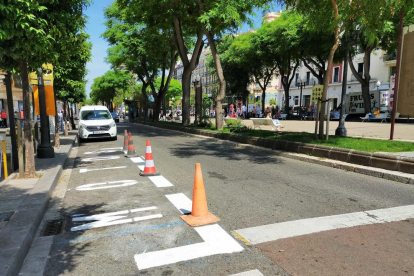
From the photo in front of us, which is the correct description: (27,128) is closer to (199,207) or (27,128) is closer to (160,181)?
(160,181)

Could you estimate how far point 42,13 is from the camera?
551 centimetres

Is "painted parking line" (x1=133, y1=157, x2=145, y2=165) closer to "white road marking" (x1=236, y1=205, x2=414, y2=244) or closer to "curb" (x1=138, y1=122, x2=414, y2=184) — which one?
"curb" (x1=138, y1=122, x2=414, y2=184)

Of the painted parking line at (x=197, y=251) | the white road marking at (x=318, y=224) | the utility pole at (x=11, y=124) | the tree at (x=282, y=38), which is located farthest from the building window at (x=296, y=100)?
the painted parking line at (x=197, y=251)

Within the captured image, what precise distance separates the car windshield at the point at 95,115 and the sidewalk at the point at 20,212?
8.56 meters

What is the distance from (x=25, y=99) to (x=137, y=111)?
41.7m

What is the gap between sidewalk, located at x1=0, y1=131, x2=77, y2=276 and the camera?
3.04 m

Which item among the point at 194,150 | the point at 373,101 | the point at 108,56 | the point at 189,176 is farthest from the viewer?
the point at 108,56

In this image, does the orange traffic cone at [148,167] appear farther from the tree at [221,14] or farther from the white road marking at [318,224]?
the tree at [221,14]

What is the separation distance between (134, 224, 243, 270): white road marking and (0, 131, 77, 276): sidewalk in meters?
1.21

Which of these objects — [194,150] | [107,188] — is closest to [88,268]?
[107,188]

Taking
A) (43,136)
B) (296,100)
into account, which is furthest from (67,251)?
(296,100)

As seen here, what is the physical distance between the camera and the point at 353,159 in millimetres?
7574

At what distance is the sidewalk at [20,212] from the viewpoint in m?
3.04

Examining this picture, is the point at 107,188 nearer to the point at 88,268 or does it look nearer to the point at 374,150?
the point at 88,268
